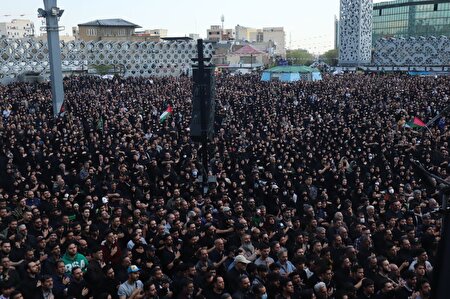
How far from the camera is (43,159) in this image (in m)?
12.8

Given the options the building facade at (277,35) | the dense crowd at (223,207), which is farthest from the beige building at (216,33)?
the dense crowd at (223,207)

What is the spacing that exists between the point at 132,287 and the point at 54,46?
693 inches

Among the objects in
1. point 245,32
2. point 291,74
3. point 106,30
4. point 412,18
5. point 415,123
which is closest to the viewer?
point 415,123

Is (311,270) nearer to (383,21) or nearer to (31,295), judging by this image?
(31,295)

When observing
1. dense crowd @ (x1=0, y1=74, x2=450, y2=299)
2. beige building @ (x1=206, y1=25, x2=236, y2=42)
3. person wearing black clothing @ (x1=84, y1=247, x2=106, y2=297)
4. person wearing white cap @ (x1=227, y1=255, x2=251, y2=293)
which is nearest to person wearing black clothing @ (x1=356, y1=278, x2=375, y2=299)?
dense crowd @ (x1=0, y1=74, x2=450, y2=299)

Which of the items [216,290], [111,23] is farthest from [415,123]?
[111,23]

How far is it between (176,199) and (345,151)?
22.3 feet

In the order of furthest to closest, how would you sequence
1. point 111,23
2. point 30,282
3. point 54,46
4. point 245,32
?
1. point 245,32
2. point 111,23
3. point 54,46
4. point 30,282

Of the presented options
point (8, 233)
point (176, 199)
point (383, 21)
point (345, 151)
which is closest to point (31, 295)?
point (8, 233)

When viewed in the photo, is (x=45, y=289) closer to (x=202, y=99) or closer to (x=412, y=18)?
(x=202, y=99)

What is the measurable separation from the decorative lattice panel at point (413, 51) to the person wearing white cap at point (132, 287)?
5325 cm

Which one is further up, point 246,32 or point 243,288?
point 246,32

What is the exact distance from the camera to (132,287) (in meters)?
Result: 6.02

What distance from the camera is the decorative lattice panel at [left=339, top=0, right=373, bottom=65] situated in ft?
198
